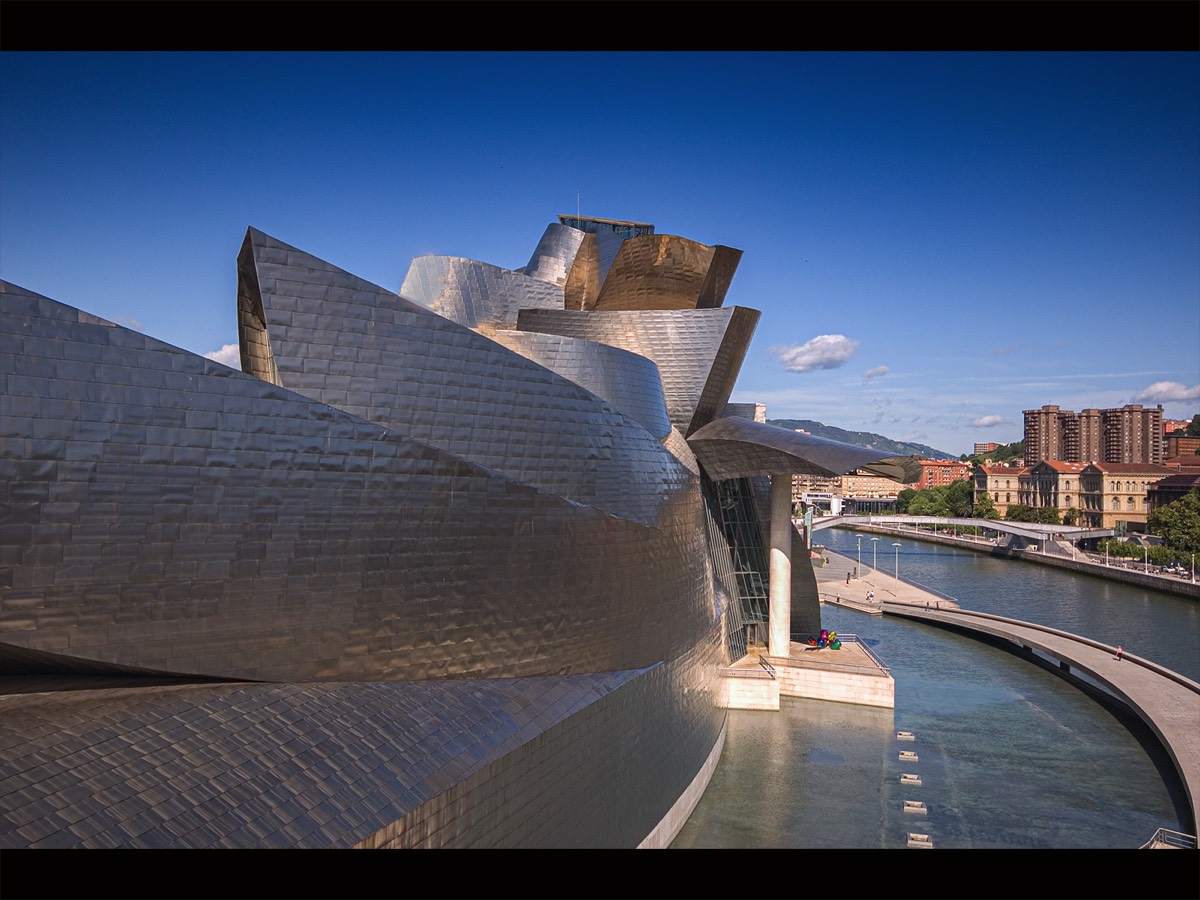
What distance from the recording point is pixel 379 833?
28.3 ft

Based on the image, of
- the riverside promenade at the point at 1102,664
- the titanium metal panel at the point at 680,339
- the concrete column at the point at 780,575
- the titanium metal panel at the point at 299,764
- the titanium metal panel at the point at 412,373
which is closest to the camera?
the titanium metal panel at the point at 299,764

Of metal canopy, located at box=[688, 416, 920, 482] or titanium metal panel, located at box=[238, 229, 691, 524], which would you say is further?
metal canopy, located at box=[688, 416, 920, 482]

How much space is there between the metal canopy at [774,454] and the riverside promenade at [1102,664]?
9395 millimetres

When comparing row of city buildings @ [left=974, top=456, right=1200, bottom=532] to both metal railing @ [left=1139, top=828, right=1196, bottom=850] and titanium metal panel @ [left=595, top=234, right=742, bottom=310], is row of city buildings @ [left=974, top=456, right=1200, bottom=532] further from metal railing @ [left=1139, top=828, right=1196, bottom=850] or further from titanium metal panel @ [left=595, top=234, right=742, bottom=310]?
metal railing @ [left=1139, top=828, right=1196, bottom=850]

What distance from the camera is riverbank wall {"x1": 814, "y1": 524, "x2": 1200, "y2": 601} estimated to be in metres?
57.0

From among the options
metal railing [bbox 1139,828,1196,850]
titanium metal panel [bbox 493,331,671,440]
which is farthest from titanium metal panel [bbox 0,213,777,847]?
metal railing [bbox 1139,828,1196,850]

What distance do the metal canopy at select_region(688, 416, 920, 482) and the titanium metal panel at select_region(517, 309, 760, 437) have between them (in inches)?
39.7

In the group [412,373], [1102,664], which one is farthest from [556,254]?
[1102,664]

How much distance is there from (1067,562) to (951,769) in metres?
59.5

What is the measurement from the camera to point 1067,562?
2854 inches

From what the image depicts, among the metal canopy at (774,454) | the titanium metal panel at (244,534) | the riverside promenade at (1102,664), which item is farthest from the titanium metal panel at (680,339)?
the riverside promenade at (1102,664)

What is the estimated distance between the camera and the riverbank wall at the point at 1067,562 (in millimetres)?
57000

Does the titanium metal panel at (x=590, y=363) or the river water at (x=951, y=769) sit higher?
the titanium metal panel at (x=590, y=363)

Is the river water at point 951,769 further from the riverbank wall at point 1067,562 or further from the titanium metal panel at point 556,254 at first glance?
the riverbank wall at point 1067,562
